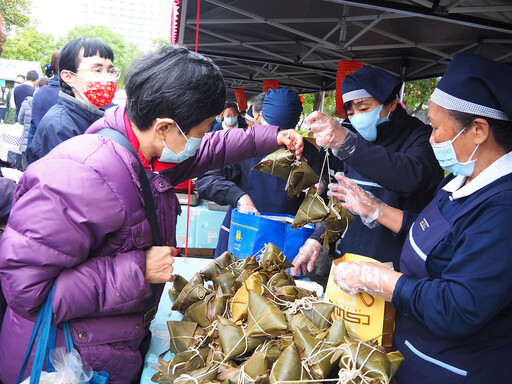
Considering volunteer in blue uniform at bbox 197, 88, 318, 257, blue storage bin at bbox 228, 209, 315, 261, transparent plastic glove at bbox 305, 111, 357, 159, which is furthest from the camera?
volunteer in blue uniform at bbox 197, 88, 318, 257

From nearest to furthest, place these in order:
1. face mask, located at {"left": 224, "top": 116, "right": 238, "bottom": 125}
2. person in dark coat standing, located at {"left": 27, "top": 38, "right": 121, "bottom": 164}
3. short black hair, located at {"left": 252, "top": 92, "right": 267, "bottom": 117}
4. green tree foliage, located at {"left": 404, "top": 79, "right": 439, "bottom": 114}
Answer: person in dark coat standing, located at {"left": 27, "top": 38, "right": 121, "bottom": 164} → short black hair, located at {"left": 252, "top": 92, "right": 267, "bottom": 117} → face mask, located at {"left": 224, "top": 116, "right": 238, "bottom": 125} → green tree foliage, located at {"left": 404, "top": 79, "right": 439, "bottom": 114}

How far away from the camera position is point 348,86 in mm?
2508

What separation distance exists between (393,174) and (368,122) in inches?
21.0

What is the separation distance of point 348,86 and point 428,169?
0.73 meters

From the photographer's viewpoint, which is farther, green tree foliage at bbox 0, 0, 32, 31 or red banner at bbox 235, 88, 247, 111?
green tree foliage at bbox 0, 0, 32, 31

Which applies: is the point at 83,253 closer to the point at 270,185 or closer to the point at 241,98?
the point at 270,185

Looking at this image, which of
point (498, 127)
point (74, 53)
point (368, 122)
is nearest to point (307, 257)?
point (368, 122)

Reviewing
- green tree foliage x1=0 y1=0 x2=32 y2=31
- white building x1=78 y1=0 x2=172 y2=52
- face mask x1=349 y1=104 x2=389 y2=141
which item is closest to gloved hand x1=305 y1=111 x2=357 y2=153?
face mask x1=349 y1=104 x2=389 y2=141

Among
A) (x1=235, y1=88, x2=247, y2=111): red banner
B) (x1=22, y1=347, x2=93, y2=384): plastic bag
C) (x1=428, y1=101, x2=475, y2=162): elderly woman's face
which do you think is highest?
→ (x1=428, y1=101, x2=475, y2=162): elderly woman's face

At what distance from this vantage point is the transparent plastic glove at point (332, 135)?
6.84ft

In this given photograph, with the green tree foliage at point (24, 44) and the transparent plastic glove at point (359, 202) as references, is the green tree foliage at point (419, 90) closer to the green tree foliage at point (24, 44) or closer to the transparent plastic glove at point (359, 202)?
the transparent plastic glove at point (359, 202)

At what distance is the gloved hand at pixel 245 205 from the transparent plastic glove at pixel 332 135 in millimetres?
947

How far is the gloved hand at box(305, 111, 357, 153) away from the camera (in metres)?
2.09

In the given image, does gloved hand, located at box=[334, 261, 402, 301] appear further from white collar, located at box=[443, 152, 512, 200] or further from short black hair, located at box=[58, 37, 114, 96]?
short black hair, located at box=[58, 37, 114, 96]
